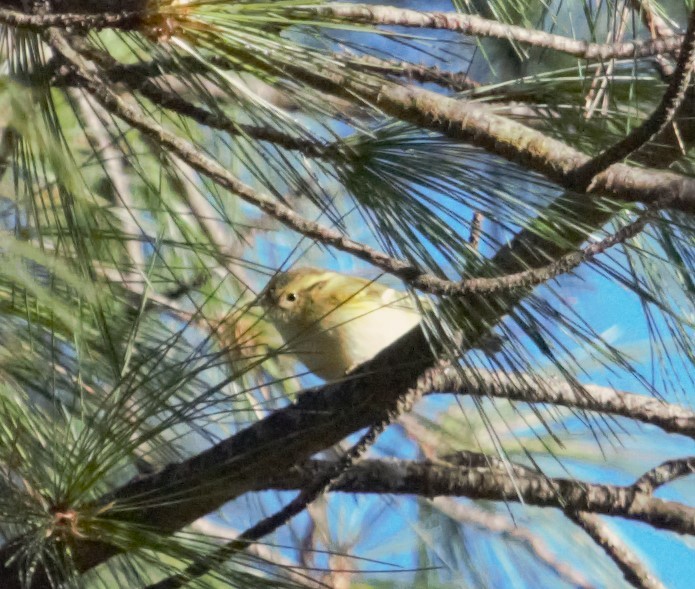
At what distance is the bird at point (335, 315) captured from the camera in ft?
6.25

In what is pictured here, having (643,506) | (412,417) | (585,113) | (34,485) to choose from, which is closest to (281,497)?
(412,417)

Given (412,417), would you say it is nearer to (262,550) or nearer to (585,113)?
(262,550)

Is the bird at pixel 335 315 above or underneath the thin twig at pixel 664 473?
above

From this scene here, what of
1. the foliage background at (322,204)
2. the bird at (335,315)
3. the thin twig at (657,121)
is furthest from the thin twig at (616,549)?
the thin twig at (657,121)

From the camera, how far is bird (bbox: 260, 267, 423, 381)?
1.90 m

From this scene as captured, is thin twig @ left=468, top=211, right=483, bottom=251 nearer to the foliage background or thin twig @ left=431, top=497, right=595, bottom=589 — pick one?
the foliage background

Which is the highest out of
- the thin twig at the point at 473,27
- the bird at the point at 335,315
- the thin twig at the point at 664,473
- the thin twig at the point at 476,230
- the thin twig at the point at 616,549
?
the bird at the point at 335,315

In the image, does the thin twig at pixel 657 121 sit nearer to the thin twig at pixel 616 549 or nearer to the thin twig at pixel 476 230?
the thin twig at pixel 476 230

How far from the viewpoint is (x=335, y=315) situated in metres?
2.05

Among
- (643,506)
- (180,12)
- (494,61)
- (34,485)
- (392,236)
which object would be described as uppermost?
(494,61)

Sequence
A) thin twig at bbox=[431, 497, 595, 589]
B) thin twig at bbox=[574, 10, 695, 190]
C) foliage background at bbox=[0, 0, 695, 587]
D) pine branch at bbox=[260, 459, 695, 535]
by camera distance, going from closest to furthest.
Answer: thin twig at bbox=[574, 10, 695, 190] < foliage background at bbox=[0, 0, 695, 587] < pine branch at bbox=[260, 459, 695, 535] < thin twig at bbox=[431, 497, 595, 589]

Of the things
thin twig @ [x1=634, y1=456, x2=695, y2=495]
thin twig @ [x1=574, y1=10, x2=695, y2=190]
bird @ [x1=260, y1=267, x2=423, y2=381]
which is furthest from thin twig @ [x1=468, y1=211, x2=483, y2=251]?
bird @ [x1=260, y1=267, x2=423, y2=381]

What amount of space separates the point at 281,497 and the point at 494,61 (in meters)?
0.81

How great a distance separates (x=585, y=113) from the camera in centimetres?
114
